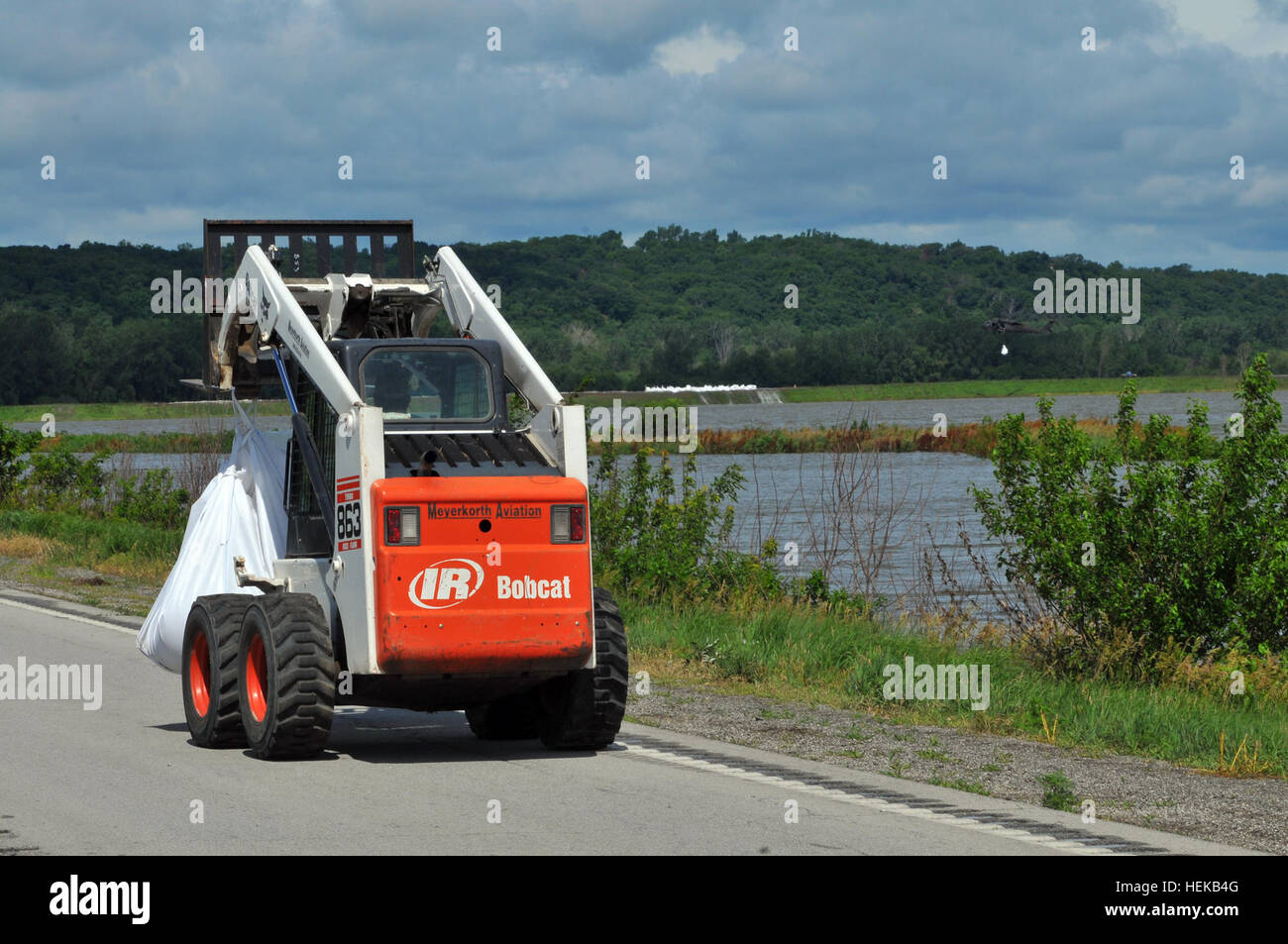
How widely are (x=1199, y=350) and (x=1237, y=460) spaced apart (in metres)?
132

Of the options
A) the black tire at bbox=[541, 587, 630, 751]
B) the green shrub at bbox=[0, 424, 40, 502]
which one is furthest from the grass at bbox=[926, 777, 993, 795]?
the green shrub at bbox=[0, 424, 40, 502]

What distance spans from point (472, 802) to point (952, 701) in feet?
17.0

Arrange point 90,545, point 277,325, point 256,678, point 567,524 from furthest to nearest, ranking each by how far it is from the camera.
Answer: point 90,545 < point 277,325 < point 256,678 < point 567,524

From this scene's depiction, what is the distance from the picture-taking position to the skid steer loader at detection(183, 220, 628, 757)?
31.8ft

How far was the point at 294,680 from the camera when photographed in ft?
32.8

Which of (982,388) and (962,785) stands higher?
(982,388)

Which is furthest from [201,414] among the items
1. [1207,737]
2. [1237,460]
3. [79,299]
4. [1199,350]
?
[1199,350]

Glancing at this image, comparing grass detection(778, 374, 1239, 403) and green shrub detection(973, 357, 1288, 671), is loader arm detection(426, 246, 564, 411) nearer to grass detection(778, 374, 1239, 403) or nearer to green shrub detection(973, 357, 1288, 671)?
green shrub detection(973, 357, 1288, 671)

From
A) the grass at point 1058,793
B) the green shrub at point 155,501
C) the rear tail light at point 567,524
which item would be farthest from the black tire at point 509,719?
the green shrub at point 155,501

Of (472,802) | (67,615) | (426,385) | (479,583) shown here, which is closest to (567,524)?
(479,583)

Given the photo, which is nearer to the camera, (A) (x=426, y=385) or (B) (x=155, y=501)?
(A) (x=426, y=385)

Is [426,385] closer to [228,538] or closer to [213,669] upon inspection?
[228,538]

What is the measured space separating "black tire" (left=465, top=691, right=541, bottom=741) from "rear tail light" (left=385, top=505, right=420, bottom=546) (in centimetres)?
187
